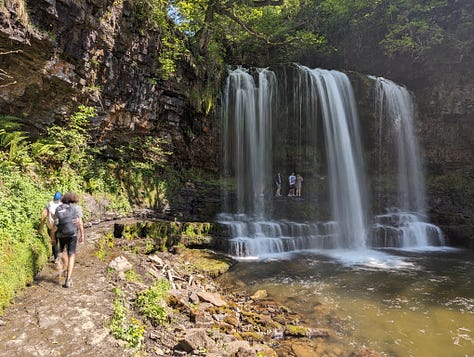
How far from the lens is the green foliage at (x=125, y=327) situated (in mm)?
3848

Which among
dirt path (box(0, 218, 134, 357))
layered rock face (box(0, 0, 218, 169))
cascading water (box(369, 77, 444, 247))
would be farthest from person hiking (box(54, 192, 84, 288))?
cascading water (box(369, 77, 444, 247))

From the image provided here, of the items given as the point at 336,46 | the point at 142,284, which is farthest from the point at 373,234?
the point at 336,46

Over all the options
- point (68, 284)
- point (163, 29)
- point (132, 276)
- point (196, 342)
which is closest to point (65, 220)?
point (68, 284)

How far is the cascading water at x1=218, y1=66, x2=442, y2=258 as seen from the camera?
15.3 m

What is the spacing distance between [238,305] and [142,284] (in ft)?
6.90

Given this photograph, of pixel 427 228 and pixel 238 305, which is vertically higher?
pixel 427 228

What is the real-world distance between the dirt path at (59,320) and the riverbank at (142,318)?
1cm

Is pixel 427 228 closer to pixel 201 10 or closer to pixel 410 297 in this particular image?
pixel 410 297

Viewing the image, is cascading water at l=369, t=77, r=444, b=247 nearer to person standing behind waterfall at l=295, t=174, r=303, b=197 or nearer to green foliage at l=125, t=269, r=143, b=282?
person standing behind waterfall at l=295, t=174, r=303, b=197

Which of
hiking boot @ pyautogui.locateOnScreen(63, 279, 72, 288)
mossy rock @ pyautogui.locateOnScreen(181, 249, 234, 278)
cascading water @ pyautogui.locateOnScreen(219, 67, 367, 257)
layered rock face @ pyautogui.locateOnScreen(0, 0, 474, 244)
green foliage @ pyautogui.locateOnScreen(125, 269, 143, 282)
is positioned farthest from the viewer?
cascading water @ pyautogui.locateOnScreen(219, 67, 367, 257)

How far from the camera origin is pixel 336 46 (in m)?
21.9

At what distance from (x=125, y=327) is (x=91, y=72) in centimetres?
864

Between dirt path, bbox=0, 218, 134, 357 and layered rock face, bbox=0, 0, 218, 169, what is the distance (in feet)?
15.5

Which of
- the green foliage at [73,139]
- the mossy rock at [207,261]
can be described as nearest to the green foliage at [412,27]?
the mossy rock at [207,261]
